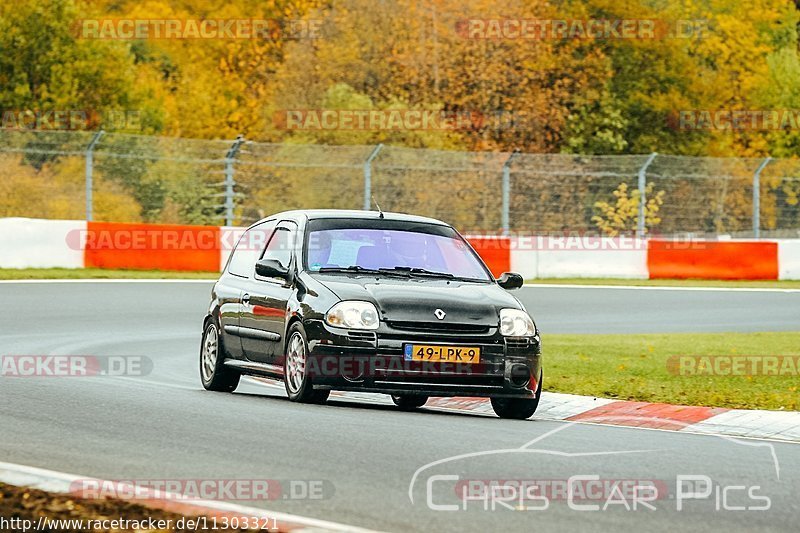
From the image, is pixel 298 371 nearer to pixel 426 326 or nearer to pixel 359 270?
pixel 359 270

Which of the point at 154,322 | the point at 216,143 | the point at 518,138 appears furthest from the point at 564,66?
the point at 154,322

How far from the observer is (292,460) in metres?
8.48

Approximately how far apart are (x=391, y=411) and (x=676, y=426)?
6.74 feet

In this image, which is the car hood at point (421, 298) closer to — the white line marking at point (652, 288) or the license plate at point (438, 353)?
the license plate at point (438, 353)

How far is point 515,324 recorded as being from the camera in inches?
442

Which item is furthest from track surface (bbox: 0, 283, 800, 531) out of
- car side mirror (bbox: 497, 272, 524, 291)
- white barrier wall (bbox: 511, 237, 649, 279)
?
white barrier wall (bbox: 511, 237, 649, 279)

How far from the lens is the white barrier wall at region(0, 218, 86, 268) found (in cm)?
2720

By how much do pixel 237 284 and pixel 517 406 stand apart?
9.14 ft

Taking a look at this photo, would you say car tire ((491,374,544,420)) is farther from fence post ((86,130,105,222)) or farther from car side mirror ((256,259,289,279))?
fence post ((86,130,105,222))

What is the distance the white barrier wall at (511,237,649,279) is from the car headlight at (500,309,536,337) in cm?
1923

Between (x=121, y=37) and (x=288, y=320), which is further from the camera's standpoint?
(x=121, y=37)

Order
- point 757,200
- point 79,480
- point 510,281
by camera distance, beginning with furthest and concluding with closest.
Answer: point 757,200 → point 510,281 → point 79,480

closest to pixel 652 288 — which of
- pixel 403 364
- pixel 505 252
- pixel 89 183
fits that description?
pixel 505 252

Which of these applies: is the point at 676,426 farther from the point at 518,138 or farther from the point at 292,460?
the point at 518,138
